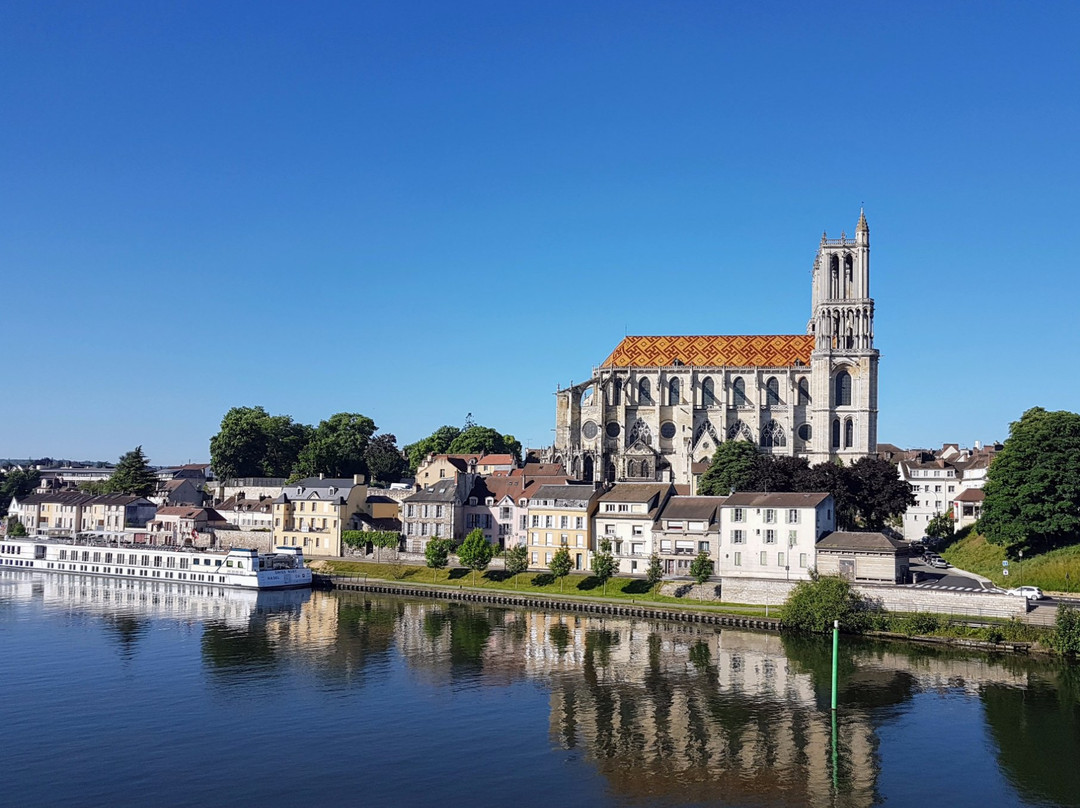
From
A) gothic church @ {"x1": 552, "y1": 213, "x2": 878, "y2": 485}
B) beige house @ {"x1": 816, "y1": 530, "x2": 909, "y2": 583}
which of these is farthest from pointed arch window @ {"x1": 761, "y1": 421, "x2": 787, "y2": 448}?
beige house @ {"x1": 816, "y1": 530, "x2": 909, "y2": 583}

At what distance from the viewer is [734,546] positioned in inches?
2842

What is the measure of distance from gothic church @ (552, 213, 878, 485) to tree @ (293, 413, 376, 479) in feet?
94.9

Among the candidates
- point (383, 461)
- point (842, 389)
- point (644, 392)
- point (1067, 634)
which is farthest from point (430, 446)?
point (1067, 634)

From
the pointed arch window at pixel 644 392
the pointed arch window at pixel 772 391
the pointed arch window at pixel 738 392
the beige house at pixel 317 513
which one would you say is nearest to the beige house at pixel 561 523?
the beige house at pixel 317 513

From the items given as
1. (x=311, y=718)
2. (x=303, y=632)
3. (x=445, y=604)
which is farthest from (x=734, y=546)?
(x=311, y=718)

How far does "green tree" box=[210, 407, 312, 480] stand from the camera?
137875mm

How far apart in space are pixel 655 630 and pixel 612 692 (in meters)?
17.1

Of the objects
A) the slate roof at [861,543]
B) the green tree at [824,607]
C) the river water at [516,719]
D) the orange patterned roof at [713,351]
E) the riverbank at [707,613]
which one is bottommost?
the river water at [516,719]

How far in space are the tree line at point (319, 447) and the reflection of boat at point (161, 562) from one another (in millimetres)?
30645

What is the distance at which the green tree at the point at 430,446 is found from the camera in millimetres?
154125

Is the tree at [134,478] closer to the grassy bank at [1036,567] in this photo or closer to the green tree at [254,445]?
the green tree at [254,445]

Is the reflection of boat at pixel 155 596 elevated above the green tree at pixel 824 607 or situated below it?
below

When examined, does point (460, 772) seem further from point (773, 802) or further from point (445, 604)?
point (445, 604)

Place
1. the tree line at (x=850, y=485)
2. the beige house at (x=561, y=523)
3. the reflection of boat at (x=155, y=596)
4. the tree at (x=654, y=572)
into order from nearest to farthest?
the reflection of boat at (x=155, y=596) → the tree at (x=654, y=572) → the beige house at (x=561, y=523) → the tree line at (x=850, y=485)
